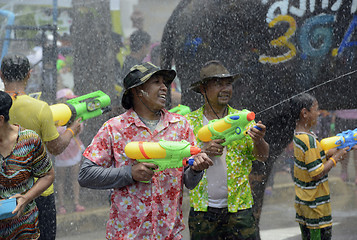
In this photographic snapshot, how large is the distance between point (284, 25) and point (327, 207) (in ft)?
4.93

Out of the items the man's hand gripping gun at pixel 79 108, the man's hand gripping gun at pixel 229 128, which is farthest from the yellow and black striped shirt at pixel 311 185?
the man's hand gripping gun at pixel 79 108

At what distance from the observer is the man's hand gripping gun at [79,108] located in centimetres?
402

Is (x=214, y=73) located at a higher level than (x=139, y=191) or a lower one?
higher

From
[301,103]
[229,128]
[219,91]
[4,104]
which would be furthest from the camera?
[301,103]

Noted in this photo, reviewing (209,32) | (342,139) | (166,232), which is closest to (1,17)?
(209,32)

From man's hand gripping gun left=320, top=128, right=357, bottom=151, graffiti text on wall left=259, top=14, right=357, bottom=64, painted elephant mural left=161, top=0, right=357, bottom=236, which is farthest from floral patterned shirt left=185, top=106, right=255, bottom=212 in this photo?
graffiti text on wall left=259, top=14, right=357, bottom=64

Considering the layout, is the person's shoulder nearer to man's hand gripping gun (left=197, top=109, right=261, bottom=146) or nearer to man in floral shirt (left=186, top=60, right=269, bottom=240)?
man's hand gripping gun (left=197, top=109, right=261, bottom=146)

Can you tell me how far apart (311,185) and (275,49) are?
1.24m

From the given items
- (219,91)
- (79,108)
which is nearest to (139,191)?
(219,91)

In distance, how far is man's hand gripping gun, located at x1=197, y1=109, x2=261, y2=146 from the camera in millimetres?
3125

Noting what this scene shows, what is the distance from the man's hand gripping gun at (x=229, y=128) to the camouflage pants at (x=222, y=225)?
45 centimetres

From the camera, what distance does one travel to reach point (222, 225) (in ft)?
11.3

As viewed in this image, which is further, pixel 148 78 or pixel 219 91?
pixel 219 91

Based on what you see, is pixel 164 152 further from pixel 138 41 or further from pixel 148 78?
pixel 138 41
